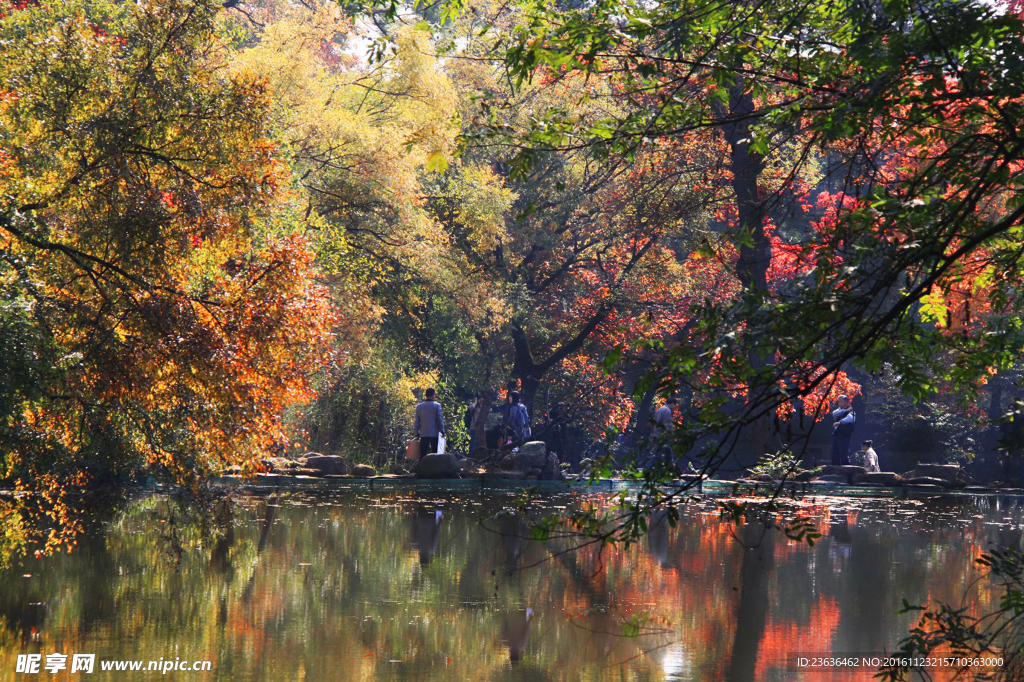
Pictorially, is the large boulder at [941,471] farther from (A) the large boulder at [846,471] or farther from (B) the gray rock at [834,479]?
(B) the gray rock at [834,479]

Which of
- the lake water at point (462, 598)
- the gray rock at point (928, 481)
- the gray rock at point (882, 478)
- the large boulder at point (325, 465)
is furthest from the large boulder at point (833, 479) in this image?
the large boulder at point (325, 465)

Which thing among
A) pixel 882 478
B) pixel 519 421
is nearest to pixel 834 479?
pixel 882 478

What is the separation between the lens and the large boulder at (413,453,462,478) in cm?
1931

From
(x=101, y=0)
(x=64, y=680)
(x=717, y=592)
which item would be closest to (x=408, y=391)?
(x=101, y=0)

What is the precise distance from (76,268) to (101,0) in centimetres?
934

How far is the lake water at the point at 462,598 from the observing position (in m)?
7.38

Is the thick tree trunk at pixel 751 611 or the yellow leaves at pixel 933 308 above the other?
the yellow leaves at pixel 933 308

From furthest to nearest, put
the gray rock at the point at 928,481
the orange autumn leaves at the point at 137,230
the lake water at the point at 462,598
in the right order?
the gray rock at the point at 928,481
the orange autumn leaves at the point at 137,230
the lake water at the point at 462,598

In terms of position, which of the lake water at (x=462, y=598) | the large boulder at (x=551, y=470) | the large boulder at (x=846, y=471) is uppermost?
the large boulder at (x=846, y=471)

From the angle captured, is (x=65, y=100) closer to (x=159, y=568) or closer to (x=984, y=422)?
(x=159, y=568)

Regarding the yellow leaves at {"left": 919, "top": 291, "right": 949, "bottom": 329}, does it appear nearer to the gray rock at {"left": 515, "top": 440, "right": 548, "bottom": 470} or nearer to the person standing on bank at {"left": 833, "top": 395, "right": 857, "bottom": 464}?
the gray rock at {"left": 515, "top": 440, "right": 548, "bottom": 470}

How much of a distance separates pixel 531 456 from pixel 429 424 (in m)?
2.21

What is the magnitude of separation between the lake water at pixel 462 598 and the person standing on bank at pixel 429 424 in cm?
508

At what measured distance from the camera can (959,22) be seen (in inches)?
203
